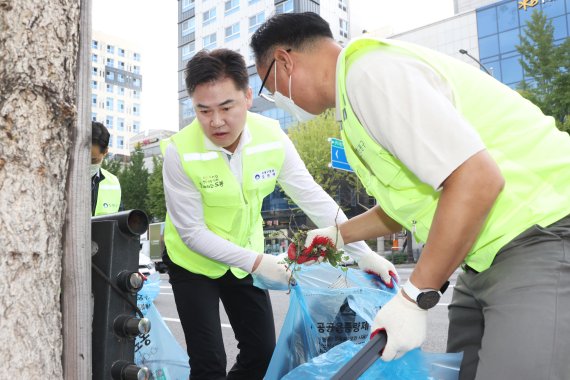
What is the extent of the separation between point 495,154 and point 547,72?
60.0 ft

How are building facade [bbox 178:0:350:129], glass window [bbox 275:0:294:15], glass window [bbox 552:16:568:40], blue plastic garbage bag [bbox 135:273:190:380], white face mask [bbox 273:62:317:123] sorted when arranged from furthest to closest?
building facade [bbox 178:0:350:129], glass window [bbox 275:0:294:15], glass window [bbox 552:16:568:40], blue plastic garbage bag [bbox 135:273:190:380], white face mask [bbox 273:62:317:123]

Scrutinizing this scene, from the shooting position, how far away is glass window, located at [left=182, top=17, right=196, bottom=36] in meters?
49.1

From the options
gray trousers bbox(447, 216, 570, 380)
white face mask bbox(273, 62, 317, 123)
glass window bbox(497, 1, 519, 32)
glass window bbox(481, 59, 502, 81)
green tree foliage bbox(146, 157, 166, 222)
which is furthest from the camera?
green tree foliage bbox(146, 157, 166, 222)

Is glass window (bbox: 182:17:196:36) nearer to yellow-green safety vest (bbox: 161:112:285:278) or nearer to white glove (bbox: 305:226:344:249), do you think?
yellow-green safety vest (bbox: 161:112:285:278)

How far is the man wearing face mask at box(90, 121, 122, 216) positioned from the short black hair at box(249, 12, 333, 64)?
2.12 meters

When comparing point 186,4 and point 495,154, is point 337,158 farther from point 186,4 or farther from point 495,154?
point 186,4

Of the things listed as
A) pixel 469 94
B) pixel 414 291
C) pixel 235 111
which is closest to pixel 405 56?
pixel 469 94

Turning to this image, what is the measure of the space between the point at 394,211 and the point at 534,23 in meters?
19.4

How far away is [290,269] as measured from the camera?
2547 mm

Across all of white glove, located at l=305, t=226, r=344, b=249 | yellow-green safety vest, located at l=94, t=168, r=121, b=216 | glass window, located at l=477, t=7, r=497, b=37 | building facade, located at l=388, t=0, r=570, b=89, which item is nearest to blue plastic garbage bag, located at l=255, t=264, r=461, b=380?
white glove, located at l=305, t=226, r=344, b=249

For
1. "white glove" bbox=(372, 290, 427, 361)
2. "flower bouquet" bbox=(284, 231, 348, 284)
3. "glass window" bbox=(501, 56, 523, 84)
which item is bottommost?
"white glove" bbox=(372, 290, 427, 361)

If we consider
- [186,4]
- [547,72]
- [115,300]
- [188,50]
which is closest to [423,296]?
[115,300]

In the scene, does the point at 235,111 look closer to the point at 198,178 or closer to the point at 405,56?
the point at 198,178

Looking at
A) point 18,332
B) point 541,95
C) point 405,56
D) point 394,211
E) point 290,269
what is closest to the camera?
point 18,332
